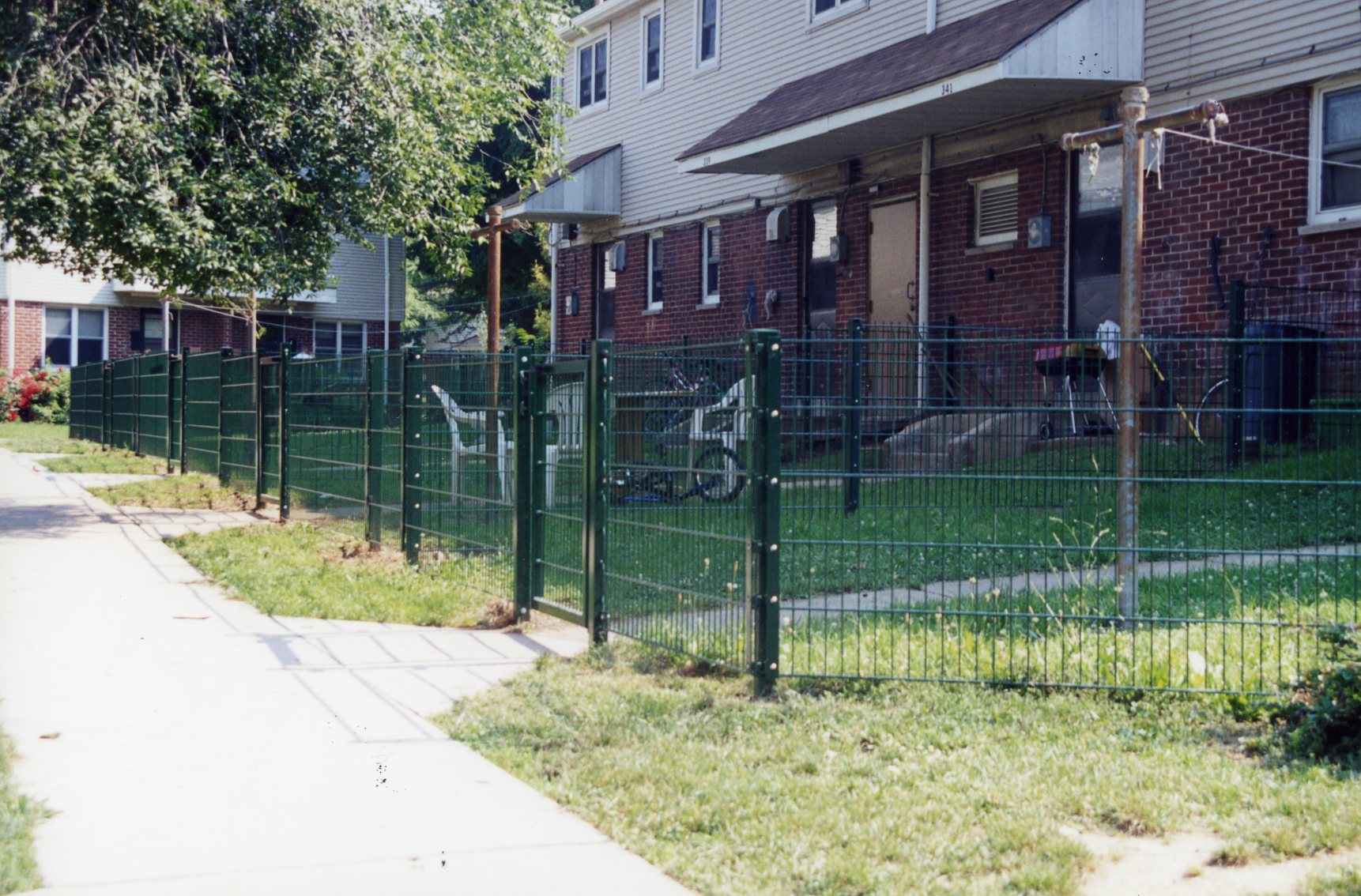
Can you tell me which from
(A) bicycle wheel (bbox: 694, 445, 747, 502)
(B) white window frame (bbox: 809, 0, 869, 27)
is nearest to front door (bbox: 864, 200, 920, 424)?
(B) white window frame (bbox: 809, 0, 869, 27)

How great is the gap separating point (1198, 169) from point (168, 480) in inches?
501

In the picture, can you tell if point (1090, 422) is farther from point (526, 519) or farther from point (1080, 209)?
point (1080, 209)

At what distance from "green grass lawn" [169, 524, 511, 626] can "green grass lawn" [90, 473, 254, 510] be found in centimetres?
342

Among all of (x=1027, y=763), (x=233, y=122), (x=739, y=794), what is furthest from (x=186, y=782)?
(x=233, y=122)

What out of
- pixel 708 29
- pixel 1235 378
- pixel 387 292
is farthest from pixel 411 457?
pixel 387 292

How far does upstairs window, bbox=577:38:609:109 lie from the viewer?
26.0 metres

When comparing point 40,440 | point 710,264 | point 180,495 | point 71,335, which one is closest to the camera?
point 180,495

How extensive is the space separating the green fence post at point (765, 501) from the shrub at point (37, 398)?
34064 mm

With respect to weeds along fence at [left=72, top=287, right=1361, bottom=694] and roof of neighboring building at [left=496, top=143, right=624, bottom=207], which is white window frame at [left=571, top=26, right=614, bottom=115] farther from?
weeds along fence at [left=72, top=287, right=1361, bottom=694]

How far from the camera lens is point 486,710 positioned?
591 centimetres

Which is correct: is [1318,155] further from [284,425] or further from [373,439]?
[284,425]

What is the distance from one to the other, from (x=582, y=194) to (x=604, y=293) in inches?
90.0

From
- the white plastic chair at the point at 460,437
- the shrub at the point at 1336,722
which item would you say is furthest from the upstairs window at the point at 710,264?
the shrub at the point at 1336,722

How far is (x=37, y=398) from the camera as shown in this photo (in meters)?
36.6
